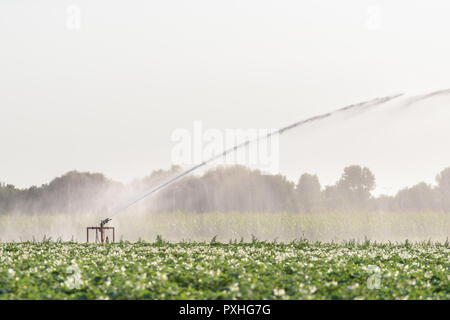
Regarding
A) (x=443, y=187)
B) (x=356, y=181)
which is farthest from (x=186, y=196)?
(x=356, y=181)

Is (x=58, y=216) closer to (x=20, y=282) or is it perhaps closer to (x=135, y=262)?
(x=135, y=262)

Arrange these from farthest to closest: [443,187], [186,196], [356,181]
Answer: [356,181] < [443,187] < [186,196]

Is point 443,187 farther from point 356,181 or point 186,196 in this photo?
point 186,196

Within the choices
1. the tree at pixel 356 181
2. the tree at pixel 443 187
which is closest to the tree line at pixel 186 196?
the tree at pixel 443 187

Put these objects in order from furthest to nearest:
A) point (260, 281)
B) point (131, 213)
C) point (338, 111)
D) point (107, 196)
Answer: point (107, 196) → point (131, 213) → point (338, 111) → point (260, 281)

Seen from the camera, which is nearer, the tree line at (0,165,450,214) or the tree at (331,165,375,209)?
the tree line at (0,165,450,214)

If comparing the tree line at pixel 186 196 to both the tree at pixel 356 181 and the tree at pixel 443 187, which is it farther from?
the tree at pixel 356 181

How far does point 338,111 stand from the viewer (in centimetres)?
2675

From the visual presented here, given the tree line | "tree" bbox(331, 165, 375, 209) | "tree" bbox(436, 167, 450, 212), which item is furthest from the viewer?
"tree" bbox(331, 165, 375, 209)

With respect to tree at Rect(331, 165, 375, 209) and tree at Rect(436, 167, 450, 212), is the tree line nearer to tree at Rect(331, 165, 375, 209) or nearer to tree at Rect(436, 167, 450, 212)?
tree at Rect(436, 167, 450, 212)

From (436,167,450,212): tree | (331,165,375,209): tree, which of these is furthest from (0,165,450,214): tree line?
(331,165,375,209): tree

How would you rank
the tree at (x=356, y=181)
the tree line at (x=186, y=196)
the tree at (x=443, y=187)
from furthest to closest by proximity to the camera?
the tree at (x=356, y=181) → the tree at (x=443, y=187) → the tree line at (x=186, y=196)
